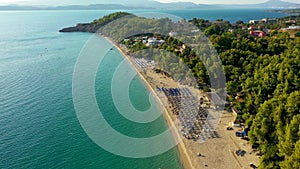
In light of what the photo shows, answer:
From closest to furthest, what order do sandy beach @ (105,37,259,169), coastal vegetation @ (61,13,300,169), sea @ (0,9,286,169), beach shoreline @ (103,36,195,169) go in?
coastal vegetation @ (61,13,300,169) → sandy beach @ (105,37,259,169) → beach shoreline @ (103,36,195,169) → sea @ (0,9,286,169)

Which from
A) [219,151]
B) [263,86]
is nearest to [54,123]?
[219,151]

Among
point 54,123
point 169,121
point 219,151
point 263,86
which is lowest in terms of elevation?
point 54,123

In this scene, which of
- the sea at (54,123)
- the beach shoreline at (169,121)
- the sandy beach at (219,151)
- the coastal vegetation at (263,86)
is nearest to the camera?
the coastal vegetation at (263,86)

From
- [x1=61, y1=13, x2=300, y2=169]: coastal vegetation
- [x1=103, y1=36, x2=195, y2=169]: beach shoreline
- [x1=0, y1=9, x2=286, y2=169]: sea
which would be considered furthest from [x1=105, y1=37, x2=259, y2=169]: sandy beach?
[x1=61, y1=13, x2=300, y2=169]: coastal vegetation

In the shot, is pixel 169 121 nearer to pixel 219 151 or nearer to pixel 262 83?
pixel 219 151

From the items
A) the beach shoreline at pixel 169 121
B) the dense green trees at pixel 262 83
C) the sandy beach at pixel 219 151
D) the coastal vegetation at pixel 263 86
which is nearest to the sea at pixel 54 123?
the beach shoreline at pixel 169 121

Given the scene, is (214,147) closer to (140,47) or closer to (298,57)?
(298,57)

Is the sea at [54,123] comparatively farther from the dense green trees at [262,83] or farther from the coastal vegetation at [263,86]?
the coastal vegetation at [263,86]

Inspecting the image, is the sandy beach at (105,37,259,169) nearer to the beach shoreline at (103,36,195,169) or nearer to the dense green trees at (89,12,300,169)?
the beach shoreline at (103,36,195,169)

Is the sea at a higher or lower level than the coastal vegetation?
lower

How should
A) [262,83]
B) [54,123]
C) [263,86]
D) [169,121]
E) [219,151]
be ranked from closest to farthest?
1. [219,151]
2. [263,86]
3. [262,83]
4. [169,121]
5. [54,123]

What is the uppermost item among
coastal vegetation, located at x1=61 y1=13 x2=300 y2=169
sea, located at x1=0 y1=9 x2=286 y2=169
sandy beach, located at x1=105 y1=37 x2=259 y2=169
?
coastal vegetation, located at x1=61 y1=13 x2=300 y2=169
